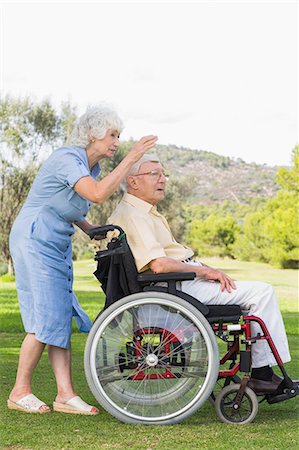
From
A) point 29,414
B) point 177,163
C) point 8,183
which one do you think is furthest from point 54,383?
point 177,163

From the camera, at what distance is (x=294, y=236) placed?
2539 centimetres

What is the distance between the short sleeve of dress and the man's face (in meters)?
0.26

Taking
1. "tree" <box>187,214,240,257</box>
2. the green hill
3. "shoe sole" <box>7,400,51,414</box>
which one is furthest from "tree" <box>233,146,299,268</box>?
"shoe sole" <box>7,400,51,414</box>

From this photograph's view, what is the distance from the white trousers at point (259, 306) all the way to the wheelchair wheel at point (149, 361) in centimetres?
20

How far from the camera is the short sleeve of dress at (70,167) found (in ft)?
13.0

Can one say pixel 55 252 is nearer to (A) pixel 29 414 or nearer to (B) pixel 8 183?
(A) pixel 29 414

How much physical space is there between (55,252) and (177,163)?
23.8 metres

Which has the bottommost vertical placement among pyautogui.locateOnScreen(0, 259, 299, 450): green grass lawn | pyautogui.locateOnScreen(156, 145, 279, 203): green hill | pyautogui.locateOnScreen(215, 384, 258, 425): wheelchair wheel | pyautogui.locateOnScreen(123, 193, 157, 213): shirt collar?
pyautogui.locateOnScreen(0, 259, 299, 450): green grass lawn

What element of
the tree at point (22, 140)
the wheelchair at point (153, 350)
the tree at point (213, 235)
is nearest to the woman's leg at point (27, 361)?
the wheelchair at point (153, 350)

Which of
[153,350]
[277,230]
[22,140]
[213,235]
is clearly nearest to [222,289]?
[153,350]

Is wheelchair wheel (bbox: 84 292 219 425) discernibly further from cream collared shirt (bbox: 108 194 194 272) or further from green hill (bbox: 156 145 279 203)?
green hill (bbox: 156 145 279 203)

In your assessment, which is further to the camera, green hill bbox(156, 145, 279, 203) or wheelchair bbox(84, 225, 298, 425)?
green hill bbox(156, 145, 279, 203)

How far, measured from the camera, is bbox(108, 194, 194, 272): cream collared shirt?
393 centimetres

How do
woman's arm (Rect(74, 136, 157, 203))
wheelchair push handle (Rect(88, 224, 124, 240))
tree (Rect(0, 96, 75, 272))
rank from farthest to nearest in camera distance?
tree (Rect(0, 96, 75, 272))
wheelchair push handle (Rect(88, 224, 124, 240))
woman's arm (Rect(74, 136, 157, 203))
